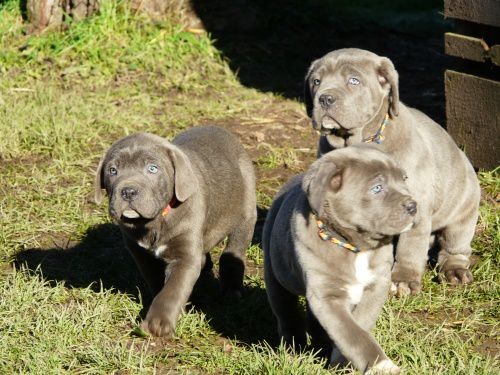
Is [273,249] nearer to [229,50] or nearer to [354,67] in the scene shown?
[354,67]

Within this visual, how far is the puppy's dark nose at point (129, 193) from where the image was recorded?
6.00 meters

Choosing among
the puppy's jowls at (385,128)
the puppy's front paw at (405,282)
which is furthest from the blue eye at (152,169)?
the puppy's front paw at (405,282)

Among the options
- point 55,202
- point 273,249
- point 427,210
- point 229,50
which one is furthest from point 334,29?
point 273,249

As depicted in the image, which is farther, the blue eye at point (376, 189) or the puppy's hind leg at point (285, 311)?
the puppy's hind leg at point (285, 311)

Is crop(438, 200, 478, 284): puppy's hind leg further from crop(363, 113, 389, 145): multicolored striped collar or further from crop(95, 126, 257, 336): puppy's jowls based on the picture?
crop(95, 126, 257, 336): puppy's jowls

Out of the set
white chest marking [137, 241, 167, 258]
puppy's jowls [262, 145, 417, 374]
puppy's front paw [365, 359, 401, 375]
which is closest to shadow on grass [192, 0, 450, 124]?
white chest marking [137, 241, 167, 258]

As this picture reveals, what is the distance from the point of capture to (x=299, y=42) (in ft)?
40.4

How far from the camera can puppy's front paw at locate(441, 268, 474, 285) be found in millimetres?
6957

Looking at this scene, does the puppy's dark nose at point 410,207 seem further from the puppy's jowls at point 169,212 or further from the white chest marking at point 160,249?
the white chest marking at point 160,249

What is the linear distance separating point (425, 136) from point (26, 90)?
506 centimetres

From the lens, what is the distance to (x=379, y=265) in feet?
17.5

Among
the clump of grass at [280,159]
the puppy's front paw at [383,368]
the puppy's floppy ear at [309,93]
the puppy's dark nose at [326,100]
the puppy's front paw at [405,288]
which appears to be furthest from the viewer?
the clump of grass at [280,159]

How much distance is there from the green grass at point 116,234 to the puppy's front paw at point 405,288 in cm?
7

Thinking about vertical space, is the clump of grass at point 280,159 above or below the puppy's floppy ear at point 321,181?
below
